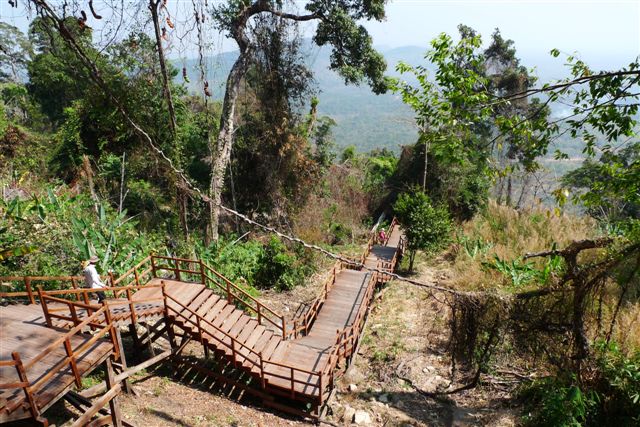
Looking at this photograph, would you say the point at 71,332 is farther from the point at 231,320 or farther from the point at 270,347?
the point at 270,347

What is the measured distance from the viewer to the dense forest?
19.7 ft

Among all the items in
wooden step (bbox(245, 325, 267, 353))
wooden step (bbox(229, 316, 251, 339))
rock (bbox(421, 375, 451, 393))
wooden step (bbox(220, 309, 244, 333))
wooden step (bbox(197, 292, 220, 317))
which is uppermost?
wooden step (bbox(197, 292, 220, 317))

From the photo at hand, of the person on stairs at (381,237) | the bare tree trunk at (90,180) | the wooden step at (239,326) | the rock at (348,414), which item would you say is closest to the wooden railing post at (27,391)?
the wooden step at (239,326)

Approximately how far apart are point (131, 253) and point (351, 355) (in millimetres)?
6992

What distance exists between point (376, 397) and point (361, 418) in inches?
41.3

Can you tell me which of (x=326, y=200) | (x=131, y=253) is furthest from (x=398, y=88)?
(x=326, y=200)

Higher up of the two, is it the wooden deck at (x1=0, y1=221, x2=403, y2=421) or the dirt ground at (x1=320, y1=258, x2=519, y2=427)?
the wooden deck at (x1=0, y1=221, x2=403, y2=421)

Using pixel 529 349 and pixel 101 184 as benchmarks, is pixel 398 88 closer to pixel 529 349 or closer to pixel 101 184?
pixel 529 349

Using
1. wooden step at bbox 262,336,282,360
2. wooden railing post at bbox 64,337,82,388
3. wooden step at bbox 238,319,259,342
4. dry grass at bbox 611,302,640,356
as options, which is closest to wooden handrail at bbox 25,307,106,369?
wooden railing post at bbox 64,337,82,388

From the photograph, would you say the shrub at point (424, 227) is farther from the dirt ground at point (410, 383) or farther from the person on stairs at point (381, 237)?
the dirt ground at point (410, 383)

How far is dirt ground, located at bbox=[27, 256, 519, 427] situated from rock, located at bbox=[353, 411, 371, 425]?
8 centimetres

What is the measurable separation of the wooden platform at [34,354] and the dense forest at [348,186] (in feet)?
4.48

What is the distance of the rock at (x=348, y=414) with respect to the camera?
8805 millimetres

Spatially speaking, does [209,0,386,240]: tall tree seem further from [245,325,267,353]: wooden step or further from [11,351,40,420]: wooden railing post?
[11,351,40,420]: wooden railing post
